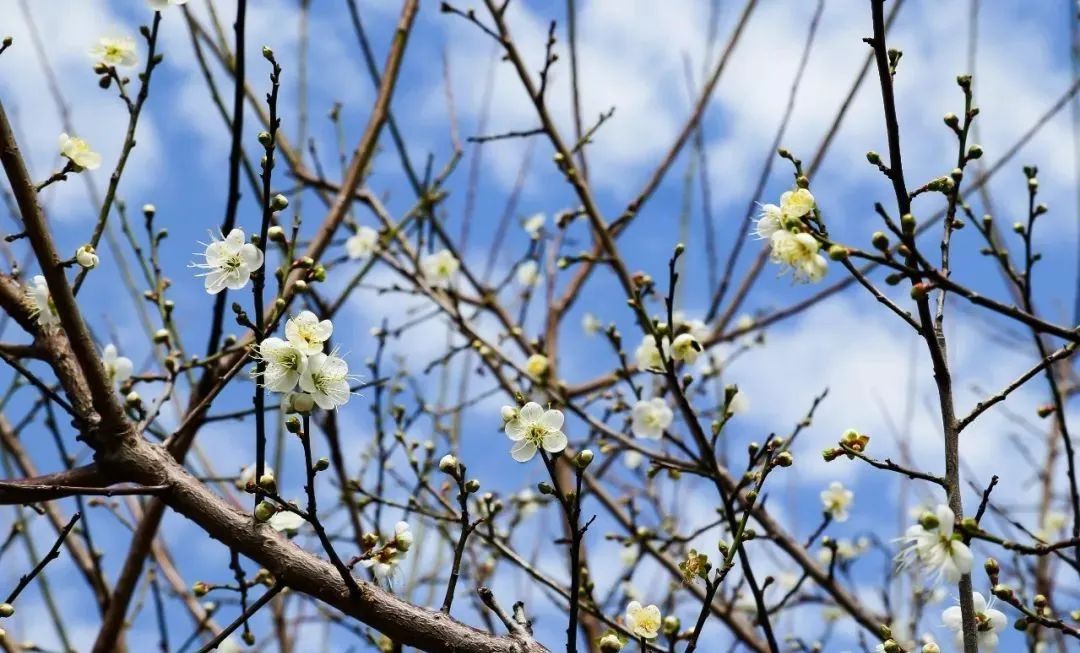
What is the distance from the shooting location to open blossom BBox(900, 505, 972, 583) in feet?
4.35

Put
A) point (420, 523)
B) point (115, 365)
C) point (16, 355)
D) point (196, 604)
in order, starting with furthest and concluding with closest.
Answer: point (420, 523) < point (196, 604) < point (115, 365) < point (16, 355)

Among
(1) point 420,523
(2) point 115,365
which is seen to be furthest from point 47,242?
(1) point 420,523

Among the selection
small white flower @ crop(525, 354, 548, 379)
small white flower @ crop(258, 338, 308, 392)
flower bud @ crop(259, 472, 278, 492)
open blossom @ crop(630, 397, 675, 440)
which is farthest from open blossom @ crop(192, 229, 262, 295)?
small white flower @ crop(525, 354, 548, 379)

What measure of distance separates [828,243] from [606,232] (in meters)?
1.54

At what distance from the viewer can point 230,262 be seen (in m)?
1.75

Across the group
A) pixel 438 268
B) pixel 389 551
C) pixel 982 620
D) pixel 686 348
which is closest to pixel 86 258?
pixel 389 551

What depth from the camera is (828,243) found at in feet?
5.12

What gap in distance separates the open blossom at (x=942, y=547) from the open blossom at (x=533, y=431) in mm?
559

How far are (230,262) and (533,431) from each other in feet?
2.05

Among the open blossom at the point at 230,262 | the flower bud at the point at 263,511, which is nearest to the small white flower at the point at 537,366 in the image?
the open blossom at the point at 230,262

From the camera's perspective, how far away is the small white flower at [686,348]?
2375mm

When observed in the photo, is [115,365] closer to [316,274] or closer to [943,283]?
[316,274]

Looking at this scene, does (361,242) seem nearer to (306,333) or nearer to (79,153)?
(79,153)

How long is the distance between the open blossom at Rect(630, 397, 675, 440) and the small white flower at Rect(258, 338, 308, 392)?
134 centimetres
